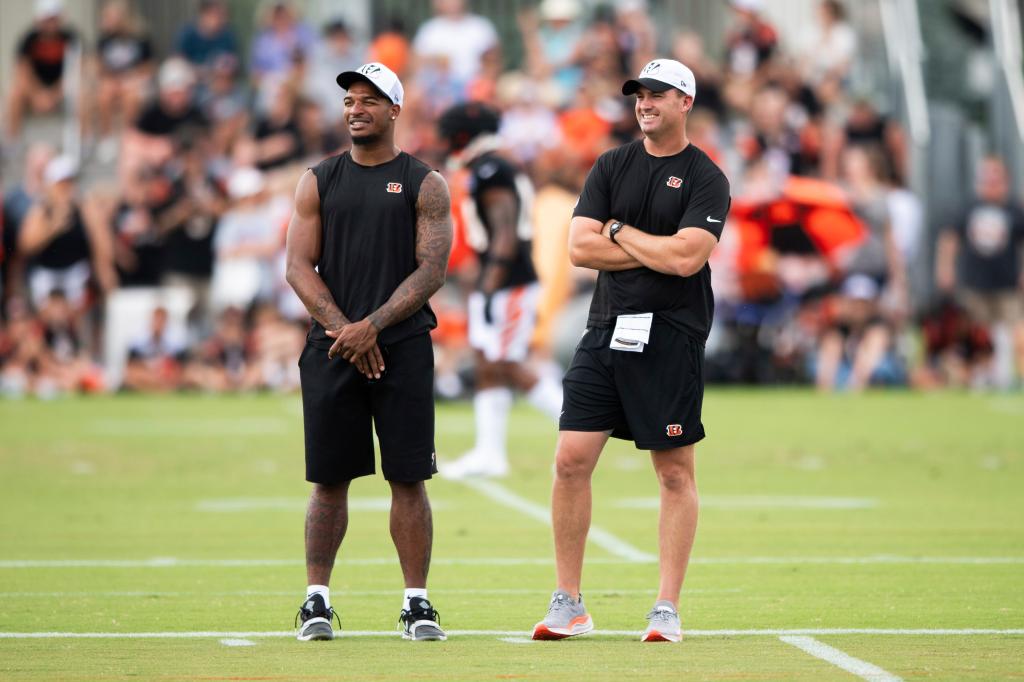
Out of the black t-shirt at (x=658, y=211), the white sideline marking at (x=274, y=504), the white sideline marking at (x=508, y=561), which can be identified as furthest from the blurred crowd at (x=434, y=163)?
the black t-shirt at (x=658, y=211)

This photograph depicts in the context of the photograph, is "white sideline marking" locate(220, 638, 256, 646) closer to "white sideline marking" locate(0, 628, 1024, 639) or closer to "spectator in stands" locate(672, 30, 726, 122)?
"white sideline marking" locate(0, 628, 1024, 639)

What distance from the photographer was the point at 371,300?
26.3 feet

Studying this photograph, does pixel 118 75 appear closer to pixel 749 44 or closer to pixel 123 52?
pixel 123 52

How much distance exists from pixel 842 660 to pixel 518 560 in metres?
3.75

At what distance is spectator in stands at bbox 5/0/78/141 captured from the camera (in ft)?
Answer: 90.9

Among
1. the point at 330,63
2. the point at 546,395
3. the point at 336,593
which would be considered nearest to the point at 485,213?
the point at 546,395

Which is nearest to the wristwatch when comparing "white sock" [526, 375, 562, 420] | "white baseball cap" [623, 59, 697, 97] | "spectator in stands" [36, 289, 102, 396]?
"white baseball cap" [623, 59, 697, 97]

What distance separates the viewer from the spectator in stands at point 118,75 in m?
27.9

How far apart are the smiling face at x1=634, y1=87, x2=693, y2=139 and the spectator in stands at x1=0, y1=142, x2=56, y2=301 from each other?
1902 centimetres

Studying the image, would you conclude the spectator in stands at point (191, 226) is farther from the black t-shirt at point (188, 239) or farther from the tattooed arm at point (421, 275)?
the tattooed arm at point (421, 275)

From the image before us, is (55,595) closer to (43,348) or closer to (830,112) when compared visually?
(43,348)

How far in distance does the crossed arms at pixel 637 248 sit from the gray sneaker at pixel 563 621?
1.36 m

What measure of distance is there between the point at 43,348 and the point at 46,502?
1191 cm

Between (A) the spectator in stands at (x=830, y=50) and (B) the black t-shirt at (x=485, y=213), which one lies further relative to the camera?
(A) the spectator in stands at (x=830, y=50)
